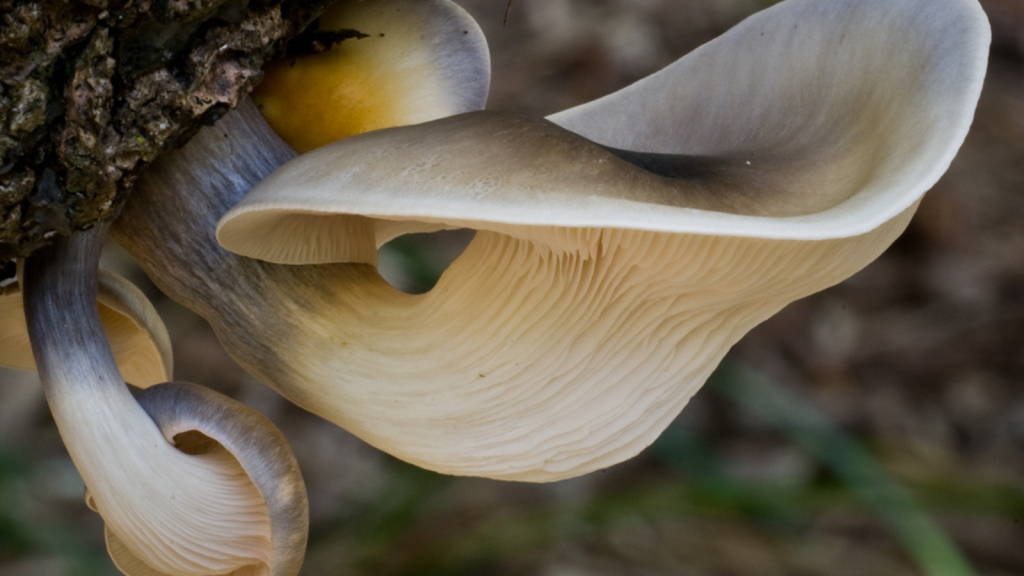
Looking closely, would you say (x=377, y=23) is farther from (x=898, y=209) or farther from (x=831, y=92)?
(x=898, y=209)

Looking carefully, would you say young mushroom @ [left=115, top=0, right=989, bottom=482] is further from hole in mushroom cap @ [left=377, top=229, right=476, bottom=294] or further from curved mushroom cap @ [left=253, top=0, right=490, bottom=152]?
hole in mushroom cap @ [left=377, top=229, right=476, bottom=294]

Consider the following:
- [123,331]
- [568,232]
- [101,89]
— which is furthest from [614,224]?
[123,331]

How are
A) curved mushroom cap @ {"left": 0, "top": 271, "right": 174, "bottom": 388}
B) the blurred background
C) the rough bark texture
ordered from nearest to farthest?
1. the rough bark texture
2. curved mushroom cap @ {"left": 0, "top": 271, "right": 174, "bottom": 388}
3. the blurred background

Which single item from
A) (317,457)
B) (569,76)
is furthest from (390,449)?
(569,76)

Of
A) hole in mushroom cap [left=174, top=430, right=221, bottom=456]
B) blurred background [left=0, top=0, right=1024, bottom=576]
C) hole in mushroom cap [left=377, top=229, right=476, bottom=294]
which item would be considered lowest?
blurred background [left=0, top=0, right=1024, bottom=576]

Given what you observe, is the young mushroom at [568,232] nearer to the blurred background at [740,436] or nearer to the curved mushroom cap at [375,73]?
the curved mushroom cap at [375,73]

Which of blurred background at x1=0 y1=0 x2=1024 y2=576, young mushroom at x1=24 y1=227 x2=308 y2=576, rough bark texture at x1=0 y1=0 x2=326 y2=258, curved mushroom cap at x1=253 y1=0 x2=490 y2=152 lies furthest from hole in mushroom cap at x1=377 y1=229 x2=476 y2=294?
rough bark texture at x1=0 y1=0 x2=326 y2=258
